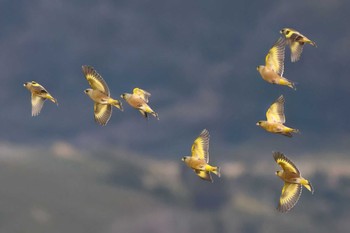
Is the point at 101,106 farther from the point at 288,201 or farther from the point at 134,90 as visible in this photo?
the point at 288,201

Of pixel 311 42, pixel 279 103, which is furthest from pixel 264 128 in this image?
pixel 311 42

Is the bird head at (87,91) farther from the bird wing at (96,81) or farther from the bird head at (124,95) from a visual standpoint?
the bird head at (124,95)

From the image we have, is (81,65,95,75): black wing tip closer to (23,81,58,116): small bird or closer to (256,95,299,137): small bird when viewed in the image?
(23,81,58,116): small bird

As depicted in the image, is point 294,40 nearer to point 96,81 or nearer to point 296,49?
point 296,49

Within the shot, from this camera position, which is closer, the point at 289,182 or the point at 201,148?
the point at 289,182

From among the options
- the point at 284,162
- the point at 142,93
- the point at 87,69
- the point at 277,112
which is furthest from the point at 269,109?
the point at 87,69

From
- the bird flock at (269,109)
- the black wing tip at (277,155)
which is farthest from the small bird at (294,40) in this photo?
the black wing tip at (277,155)
